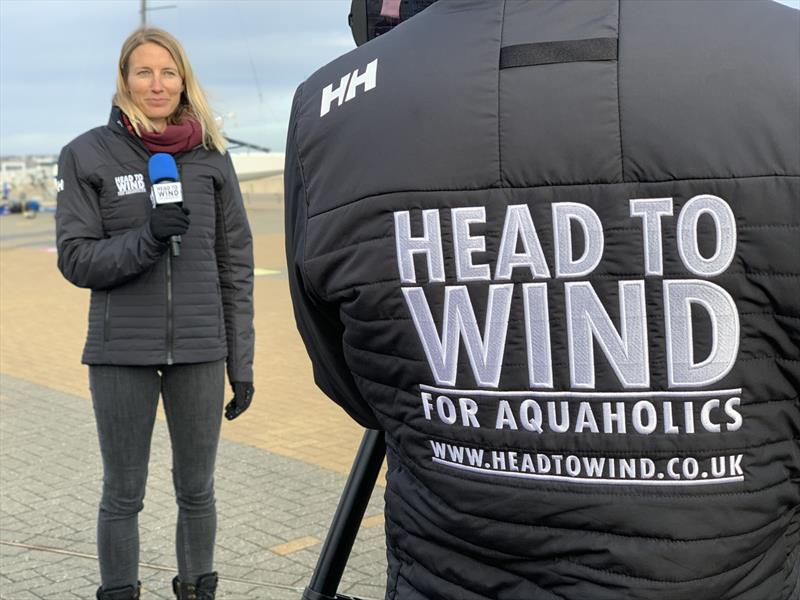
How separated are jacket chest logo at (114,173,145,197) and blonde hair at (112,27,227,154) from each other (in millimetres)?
159

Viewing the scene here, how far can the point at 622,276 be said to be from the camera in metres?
1.31

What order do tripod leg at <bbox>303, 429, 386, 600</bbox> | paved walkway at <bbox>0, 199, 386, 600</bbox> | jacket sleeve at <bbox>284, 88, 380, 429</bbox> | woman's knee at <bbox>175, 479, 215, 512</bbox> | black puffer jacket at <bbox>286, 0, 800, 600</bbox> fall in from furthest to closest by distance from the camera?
paved walkway at <bbox>0, 199, 386, 600</bbox>
woman's knee at <bbox>175, 479, 215, 512</bbox>
tripod leg at <bbox>303, 429, 386, 600</bbox>
jacket sleeve at <bbox>284, 88, 380, 429</bbox>
black puffer jacket at <bbox>286, 0, 800, 600</bbox>

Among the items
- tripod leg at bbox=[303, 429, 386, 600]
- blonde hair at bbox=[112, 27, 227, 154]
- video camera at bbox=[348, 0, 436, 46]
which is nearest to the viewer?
video camera at bbox=[348, 0, 436, 46]

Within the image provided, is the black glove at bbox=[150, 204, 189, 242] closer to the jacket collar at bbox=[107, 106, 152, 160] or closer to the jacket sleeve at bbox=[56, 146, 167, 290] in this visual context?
the jacket sleeve at bbox=[56, 146, 167, 290]

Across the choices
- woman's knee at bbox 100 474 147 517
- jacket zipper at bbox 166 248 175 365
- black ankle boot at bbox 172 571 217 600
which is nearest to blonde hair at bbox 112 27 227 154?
jacket zipper at bbox 166 248 175 365

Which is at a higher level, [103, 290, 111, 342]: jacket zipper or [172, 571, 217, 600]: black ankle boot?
[103, 290, 111, 342]: jacket zipper

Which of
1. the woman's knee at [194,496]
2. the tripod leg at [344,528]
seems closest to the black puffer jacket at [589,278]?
the tripod leg at [344,528]

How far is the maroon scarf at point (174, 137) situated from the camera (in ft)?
10.6

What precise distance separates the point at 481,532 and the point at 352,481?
0.77m

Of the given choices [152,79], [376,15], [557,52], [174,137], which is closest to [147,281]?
[174,137]

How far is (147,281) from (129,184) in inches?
12.4

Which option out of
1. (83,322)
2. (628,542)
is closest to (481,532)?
(628,542)

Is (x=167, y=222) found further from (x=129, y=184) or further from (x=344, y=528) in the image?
(x=344, y=528)

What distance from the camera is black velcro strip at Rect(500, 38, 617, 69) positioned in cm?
131
